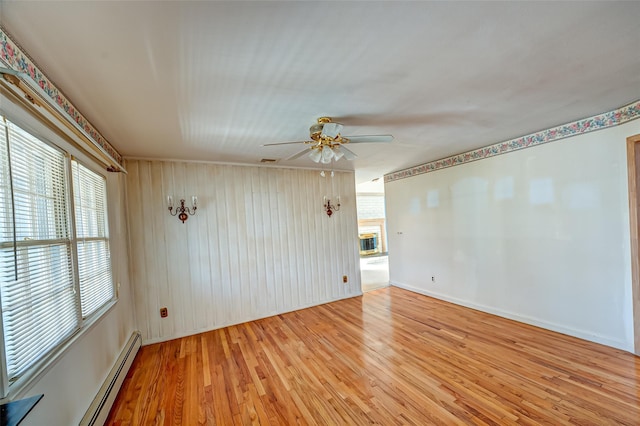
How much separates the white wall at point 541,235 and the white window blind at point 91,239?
4.33m

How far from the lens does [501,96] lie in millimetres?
1976

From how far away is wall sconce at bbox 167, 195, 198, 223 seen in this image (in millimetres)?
3299

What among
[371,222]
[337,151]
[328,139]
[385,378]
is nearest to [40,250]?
[328,139]

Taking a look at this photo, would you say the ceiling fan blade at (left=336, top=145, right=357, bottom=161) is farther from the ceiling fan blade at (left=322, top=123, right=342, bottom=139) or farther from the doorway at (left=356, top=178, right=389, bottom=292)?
the doorway at (left=356, top=178, right=389, bottom=292)

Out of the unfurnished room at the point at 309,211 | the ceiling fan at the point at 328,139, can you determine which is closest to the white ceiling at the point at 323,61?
the unfurnished room at the point at 309,211

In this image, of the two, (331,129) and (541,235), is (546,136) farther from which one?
(331,129)

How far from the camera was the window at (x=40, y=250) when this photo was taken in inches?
43.6

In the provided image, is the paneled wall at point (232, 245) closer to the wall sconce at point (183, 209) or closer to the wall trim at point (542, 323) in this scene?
the wall sconce at point (183, 209)

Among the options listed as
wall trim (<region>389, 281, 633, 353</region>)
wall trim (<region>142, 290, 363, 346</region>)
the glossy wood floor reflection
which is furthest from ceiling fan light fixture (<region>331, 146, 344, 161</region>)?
wall trim (<region>389, 281, 633, 353</region>)

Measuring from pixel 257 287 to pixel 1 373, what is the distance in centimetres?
289

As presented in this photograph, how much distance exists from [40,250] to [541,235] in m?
4.44

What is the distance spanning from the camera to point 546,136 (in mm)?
2900

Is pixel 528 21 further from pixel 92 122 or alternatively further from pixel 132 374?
pixel 132 374

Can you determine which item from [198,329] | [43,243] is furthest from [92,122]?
[198,329]
